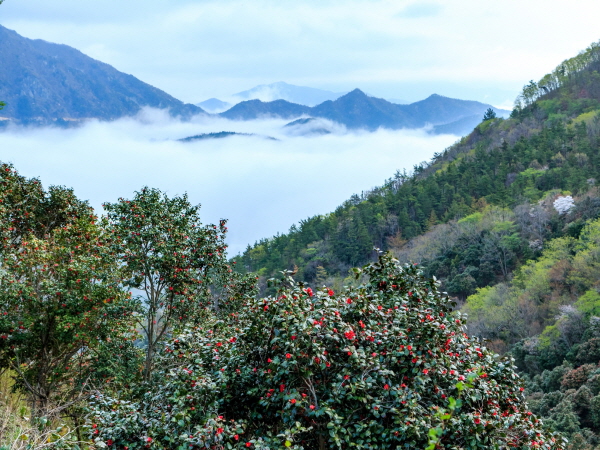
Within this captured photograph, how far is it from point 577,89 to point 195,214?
294ft

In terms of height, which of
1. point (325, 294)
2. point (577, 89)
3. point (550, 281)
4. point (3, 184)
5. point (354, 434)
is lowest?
point (550, 281)

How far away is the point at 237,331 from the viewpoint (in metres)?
6.53

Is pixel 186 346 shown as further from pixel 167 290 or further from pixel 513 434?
pixel 167 290

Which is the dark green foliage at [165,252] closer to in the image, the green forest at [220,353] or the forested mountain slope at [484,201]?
the green forest at [220,353]

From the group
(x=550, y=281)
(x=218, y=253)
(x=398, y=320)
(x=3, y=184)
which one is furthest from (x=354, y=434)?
(x=550, y=281)

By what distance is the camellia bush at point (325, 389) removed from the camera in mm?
4992

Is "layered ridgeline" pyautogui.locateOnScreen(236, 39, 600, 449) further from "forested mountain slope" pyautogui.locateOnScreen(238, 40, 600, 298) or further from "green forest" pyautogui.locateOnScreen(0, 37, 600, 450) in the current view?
"green forest" pyautogui.locateOnScreen(0, 37, 600, 450)

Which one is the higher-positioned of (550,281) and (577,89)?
(577,89)

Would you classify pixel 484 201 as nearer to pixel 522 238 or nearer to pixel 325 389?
pixel 522 238

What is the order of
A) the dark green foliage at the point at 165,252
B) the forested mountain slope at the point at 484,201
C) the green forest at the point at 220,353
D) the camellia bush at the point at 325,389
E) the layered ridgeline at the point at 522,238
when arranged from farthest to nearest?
the forested mountain slope at the point at 484,201 < the layered ridgeline at the point at 522,238 < the dark green foliage at the point at 165,252 < the green forest at the point at 220,353 < the camellia bush at the point at 325,389

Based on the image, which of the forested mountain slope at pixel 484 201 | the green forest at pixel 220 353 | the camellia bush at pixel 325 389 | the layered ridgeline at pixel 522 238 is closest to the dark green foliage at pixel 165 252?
the green forest at pixel 220 353

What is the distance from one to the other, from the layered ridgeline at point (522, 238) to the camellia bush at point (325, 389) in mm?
9275

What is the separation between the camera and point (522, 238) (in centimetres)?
4825

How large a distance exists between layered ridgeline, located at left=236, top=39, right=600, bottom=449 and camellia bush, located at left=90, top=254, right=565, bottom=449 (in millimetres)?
9275
